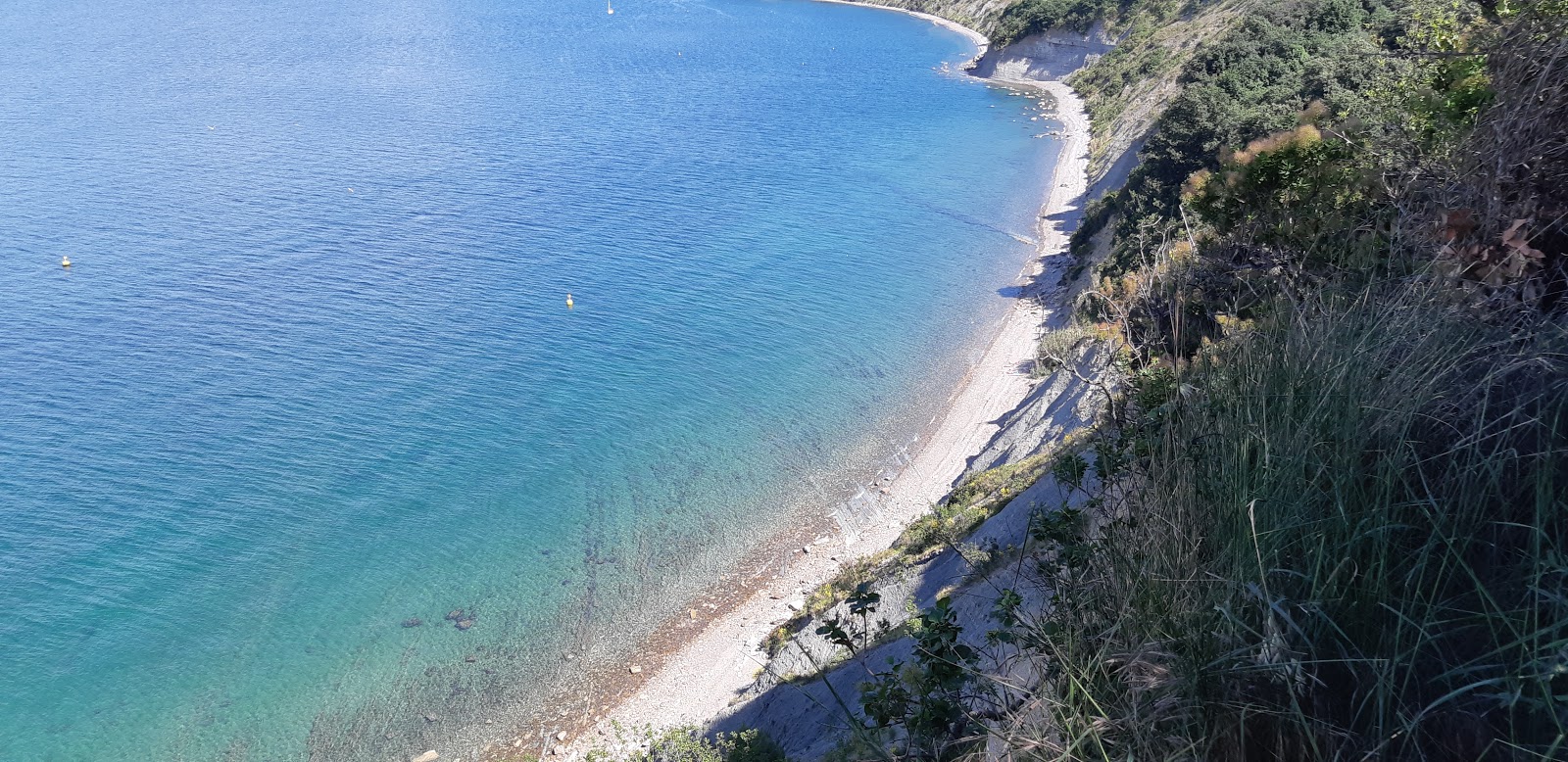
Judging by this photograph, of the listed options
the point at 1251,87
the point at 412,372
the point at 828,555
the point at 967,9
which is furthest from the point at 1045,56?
the point at 828,555

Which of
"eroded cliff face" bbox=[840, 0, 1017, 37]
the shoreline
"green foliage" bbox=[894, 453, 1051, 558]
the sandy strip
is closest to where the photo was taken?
the shoreline

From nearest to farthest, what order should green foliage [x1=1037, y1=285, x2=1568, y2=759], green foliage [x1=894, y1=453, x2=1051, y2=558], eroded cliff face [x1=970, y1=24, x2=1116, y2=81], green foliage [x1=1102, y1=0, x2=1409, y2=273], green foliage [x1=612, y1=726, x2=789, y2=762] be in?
green foliage [x1=1037, y1=285, x2=1568, y2=759], green foliage [x1=612, y1=726, x2=789, y2=762], green foliage [x1=894, y1=453, x2=1051, y2=558], green foliage [x1=1102, y1=0, x2=1409, y2=273], eroded cliff face [x1=970, y1=24, x2=1116, y2=81]

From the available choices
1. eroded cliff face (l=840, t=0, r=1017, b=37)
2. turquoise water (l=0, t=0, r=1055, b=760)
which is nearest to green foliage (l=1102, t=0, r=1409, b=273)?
turquoise water (l=0, t=0, r=1055, b=760)

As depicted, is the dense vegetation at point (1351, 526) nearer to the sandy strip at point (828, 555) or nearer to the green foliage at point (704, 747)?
the green foliage at point (704, 747)

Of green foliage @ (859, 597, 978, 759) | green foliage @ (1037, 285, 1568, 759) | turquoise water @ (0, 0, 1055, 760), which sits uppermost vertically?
green foliage @ (1037, 285, 1568, 759)

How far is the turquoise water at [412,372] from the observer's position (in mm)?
21688

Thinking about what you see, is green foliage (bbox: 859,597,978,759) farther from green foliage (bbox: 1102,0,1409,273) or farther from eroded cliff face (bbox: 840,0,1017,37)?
eroded cliff face (bbox: 840,0,1017,37)

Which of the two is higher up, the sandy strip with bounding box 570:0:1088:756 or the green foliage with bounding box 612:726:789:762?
the green foliage with bounding box 612:726:789:762

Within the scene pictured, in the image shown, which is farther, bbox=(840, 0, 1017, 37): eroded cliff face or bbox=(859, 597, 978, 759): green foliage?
bbox=(840, 0, 1017, 37): eroded cliff face

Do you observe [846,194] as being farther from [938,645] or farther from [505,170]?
[938,645]

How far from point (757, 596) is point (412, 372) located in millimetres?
18215

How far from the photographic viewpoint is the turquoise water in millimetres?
21688

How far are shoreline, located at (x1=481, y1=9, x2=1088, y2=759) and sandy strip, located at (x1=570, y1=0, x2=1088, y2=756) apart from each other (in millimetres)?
30

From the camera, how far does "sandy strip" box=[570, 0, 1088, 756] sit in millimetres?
19328
